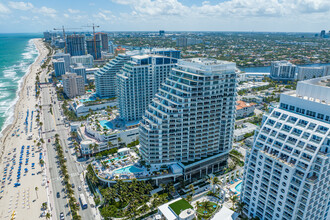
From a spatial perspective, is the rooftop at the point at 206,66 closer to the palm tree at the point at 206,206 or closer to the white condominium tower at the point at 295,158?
the white condominium tower at the point at 295,158

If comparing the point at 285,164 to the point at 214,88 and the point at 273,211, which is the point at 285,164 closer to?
the point at 273,211

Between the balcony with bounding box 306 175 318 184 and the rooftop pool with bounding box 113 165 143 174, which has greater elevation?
the balcony with bounding box 306 175 318 184

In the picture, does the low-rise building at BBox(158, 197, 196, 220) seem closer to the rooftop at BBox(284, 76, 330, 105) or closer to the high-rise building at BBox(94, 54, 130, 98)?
the rooftop at BBox(284, 76, 330, 105)

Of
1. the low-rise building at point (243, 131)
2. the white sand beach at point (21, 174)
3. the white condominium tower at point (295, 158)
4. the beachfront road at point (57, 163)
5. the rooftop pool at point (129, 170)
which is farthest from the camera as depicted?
the low-rise building at point (243, 131)

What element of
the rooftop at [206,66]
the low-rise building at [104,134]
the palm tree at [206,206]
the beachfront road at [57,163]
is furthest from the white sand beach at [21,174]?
the rooftop at [206,66]

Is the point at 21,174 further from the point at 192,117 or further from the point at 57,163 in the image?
the point at 192,117

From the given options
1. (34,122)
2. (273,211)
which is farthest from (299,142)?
(34,122)

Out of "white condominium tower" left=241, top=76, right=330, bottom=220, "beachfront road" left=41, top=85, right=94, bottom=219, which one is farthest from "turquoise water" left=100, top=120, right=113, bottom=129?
"white condominium tower" left=241, top=76, right=330, bottom=220
